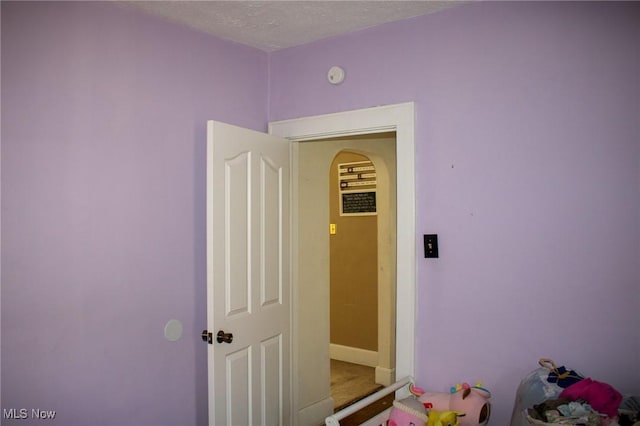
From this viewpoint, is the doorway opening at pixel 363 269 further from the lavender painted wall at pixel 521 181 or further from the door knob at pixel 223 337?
the door knob at pixel 223 337

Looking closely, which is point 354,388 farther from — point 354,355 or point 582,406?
point 582,406

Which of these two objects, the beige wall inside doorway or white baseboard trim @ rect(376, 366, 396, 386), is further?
white baseboard trim @ rect(376, 366, 396, 386)

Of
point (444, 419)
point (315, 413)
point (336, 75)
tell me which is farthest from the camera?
point (315, 413)

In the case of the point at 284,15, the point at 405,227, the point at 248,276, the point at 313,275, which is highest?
the point at 284,15

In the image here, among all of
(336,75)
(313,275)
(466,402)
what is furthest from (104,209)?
(466,402)

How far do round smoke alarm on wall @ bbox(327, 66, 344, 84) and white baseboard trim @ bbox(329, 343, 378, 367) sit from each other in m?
2.97

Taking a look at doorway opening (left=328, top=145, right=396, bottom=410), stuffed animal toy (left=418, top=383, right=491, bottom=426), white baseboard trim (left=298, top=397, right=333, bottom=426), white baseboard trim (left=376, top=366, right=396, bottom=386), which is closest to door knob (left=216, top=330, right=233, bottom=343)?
stuffed animal toy (left=418, top=383, right=491, bottom=426)

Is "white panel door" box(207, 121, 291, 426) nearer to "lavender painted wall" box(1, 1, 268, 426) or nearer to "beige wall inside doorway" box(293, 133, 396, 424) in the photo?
"lavender painted wall" box(1, 1, 268, 426)

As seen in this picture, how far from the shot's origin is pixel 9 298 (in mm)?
2047

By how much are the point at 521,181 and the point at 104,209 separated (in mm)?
1886

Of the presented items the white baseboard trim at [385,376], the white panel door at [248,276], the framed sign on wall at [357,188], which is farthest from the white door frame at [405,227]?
the framed sign on wall at [357,188]

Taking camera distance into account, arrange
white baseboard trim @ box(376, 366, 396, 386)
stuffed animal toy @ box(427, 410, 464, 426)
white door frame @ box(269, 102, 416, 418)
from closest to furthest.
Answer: stuffed animal toy @ box(427, 410, 464, 426)
white door frame @ box(269, 102, 416, 418)
white baseboard trim @ box(376, 366, 396, 386)

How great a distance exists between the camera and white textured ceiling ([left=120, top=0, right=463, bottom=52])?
2420 millimetres

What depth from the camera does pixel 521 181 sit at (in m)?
Result: 2.33
